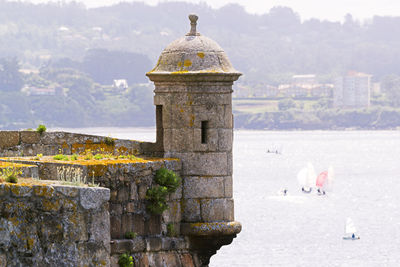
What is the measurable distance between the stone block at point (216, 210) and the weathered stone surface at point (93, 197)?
446cm

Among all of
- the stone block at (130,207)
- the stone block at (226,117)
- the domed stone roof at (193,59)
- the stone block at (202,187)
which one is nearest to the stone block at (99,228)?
the stone block at (130,207)

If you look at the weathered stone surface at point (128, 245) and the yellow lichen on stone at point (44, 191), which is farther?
the weathered stone surface at point (128, 245)

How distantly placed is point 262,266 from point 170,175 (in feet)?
164

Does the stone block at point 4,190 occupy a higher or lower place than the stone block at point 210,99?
lower

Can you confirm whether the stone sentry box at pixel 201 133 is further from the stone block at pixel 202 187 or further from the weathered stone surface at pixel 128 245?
the weathered stone surface at pixel 128 245

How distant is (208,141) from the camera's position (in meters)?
15.1

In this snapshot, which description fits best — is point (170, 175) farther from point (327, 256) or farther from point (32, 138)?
point (327, 256)

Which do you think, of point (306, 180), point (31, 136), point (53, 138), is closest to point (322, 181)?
point (306, 180)

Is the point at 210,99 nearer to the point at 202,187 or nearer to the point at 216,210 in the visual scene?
the point at 202,187

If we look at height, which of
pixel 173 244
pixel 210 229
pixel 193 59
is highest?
pixel 193 59

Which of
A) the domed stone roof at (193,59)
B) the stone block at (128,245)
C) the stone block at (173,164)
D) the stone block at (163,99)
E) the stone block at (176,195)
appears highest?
the domed stone roof at (193,59)

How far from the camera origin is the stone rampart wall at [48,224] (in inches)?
403

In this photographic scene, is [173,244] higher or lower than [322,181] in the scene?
higher

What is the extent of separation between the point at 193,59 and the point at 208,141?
1.05 meters
